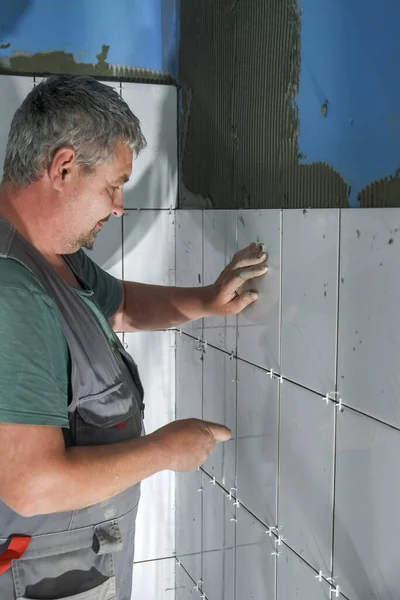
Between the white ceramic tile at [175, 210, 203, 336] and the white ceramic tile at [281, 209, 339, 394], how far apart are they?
24.0 inches

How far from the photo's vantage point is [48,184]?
1.23m

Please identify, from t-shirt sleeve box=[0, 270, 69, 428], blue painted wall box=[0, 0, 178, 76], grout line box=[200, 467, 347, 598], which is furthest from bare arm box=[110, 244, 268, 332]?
blue painted wall box=[0, 0, 178, 76]

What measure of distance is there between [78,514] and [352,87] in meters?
0.95

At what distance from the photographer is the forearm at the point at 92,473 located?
3.53ft

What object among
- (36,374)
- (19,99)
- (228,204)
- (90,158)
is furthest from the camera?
(19,99)

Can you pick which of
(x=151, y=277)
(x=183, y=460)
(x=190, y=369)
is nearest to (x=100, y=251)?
(x=151, y=277)

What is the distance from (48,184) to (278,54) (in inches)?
24.2

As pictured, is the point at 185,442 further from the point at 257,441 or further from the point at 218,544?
the point at 218,544

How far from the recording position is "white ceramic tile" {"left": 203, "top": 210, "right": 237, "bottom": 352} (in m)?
1.76

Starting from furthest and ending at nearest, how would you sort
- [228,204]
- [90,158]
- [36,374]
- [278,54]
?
[228,204], [278,54], [90,158], [36,374]

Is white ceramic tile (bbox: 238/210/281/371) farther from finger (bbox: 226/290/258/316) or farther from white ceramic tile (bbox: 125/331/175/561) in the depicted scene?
white ceramic tile (bbox: 125/331/175/561)

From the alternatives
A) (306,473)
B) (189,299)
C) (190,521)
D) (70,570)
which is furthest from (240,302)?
(190,521)

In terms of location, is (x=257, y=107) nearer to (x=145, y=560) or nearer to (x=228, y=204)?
(x=228, y=204)

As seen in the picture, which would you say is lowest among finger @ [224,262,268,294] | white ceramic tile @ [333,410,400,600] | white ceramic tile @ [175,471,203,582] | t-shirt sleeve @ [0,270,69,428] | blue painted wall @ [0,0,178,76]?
white ceramic tile @ [175,471,203,582]
